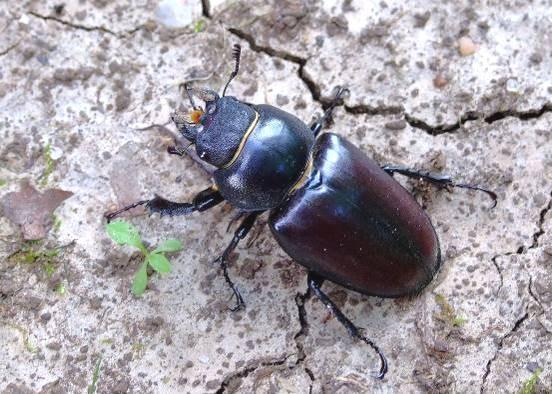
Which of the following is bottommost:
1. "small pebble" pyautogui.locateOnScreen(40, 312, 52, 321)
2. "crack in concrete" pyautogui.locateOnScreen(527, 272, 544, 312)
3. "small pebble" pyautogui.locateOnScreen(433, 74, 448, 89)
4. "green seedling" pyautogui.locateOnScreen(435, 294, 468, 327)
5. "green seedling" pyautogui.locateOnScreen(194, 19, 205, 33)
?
"small pebble" pyautogui.locateOnScreen(40, 312, 52, 321)

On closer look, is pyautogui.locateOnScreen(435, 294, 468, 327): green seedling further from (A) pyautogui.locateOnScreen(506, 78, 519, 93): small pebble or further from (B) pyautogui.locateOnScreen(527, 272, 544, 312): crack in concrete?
(A) pyautogui.locateOnScreen(506, 78, 519, 93): small pebble

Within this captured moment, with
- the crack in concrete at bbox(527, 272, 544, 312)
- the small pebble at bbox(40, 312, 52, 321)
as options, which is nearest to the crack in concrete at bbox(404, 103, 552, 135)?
the crack in concrete at bbox(527, 272, 544, 312)

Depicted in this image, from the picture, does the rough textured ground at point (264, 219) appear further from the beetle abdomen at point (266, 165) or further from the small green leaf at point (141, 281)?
the beetle abdomen at point (266, 165)

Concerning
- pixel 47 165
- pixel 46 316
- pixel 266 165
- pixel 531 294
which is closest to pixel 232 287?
pixel 266 165

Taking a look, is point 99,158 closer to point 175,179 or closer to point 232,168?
point 175,179

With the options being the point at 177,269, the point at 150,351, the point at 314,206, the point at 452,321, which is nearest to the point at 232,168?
the point at 314,206

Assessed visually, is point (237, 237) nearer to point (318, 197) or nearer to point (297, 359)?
point (318, 197)
